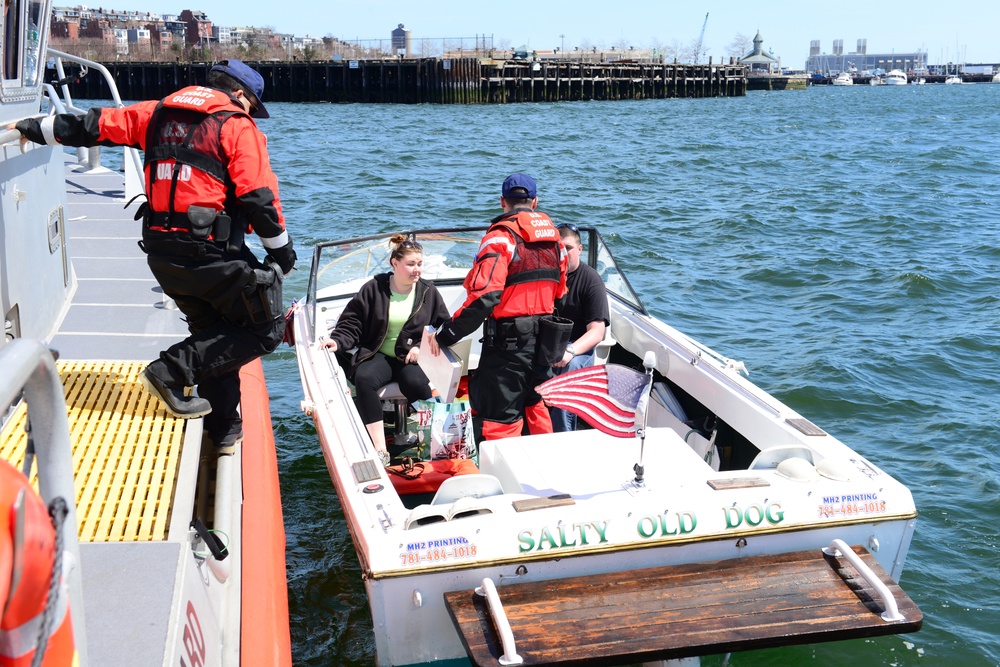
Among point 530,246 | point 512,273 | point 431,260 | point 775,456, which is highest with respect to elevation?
point 530,246

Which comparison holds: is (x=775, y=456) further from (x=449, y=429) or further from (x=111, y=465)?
(x=111, y=465)

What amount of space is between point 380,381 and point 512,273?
109cm

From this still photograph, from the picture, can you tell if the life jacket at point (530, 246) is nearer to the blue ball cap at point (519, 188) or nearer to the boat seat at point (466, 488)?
the blue ball cap at point (519, 188)

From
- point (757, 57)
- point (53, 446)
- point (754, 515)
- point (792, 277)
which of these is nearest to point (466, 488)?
point (754, 515)

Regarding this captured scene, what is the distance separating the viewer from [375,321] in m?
5.41

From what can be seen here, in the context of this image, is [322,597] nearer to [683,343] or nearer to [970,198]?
[683,343]

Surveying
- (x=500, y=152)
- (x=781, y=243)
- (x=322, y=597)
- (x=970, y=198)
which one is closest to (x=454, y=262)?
(x=322, y=597)

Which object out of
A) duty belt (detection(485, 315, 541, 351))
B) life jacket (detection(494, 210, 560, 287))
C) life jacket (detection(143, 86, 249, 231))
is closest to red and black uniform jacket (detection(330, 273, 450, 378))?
duty belt (detection(485, 315, 541, 351))

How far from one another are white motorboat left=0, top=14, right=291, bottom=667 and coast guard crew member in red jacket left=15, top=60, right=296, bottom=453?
0.94 feet

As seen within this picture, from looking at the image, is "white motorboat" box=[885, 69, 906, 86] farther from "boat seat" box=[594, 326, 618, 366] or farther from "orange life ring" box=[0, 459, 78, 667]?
"orange life ring" box=[0, 459, 78, 667]

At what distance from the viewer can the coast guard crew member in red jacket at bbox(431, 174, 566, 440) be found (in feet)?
15.7

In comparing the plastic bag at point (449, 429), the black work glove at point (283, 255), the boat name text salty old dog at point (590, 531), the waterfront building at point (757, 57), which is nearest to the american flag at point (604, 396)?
the boat name text salty old dog at point (590, 531)

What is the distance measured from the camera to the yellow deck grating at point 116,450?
2.97 meters

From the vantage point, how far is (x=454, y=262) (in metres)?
6.97
